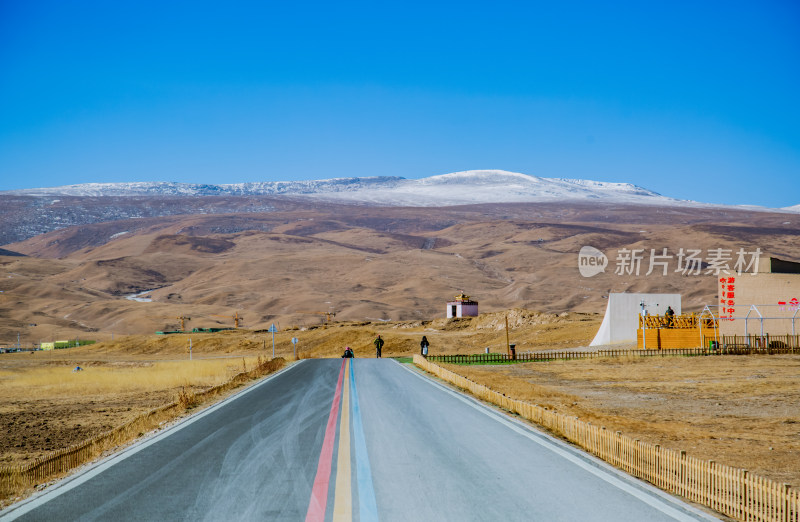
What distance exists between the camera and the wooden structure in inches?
2029

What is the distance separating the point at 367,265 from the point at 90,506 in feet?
591

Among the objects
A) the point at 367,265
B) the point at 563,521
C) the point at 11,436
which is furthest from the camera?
the point at 367,265

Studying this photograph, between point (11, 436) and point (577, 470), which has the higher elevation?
point (577, 470)

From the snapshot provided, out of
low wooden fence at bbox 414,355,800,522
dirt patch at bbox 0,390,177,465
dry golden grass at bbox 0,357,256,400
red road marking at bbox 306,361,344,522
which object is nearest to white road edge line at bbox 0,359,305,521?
dirt patch at bbox 0,390,177,465

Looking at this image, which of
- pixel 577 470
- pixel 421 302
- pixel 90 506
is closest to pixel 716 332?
pixel 577 470

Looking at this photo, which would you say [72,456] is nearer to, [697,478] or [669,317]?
[697,478]

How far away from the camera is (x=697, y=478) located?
9211mm

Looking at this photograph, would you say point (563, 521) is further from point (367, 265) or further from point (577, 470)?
point (367, 265)

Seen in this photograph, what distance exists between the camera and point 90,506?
8.61m

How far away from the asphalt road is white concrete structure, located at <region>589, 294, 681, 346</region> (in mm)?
40735

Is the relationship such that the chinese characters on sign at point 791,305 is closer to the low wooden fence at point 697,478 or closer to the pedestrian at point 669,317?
the pedestrian at point 669,317

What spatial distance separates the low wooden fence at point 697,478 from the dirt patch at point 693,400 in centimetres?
224

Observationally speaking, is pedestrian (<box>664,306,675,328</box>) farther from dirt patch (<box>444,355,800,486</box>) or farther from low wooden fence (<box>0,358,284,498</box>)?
low wooden fence (<box>0,358,284,498</box>)

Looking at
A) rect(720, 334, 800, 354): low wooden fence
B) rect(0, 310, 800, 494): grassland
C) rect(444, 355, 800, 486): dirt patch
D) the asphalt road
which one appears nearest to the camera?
the asphalt road
